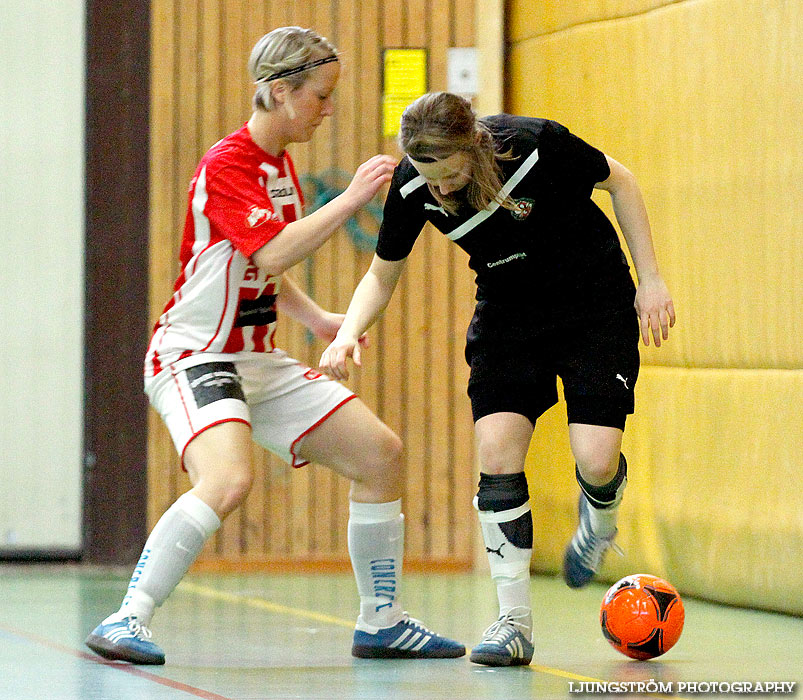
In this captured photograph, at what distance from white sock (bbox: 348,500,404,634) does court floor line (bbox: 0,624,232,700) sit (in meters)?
0.70

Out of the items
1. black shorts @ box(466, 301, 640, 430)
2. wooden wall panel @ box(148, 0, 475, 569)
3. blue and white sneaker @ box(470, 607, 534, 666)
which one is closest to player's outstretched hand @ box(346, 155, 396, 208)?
black shorts @ box(466, 301, 640, 430)

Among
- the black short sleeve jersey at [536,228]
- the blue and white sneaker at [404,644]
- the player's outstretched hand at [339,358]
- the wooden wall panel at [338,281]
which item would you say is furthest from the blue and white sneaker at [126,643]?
the wooden wall panel at [338,281]

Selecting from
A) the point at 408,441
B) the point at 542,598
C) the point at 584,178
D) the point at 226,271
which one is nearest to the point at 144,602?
the point at 226,271

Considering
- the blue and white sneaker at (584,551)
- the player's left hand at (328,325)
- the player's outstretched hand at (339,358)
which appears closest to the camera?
the player's outstretched hand at (339,358)

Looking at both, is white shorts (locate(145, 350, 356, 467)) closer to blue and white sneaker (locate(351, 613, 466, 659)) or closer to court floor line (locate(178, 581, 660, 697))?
blue and white sneaker (locate(351, 613, 466, 659))

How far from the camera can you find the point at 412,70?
6867 mm

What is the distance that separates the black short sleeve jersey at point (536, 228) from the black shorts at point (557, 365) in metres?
0.05

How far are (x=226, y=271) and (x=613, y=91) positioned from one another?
2752mm

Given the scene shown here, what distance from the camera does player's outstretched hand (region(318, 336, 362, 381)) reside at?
3.62 m

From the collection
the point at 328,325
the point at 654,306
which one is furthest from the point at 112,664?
the point at 654,306

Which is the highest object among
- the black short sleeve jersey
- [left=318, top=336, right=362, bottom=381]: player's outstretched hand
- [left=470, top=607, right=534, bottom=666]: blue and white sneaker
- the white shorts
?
the black short sleeve jersey

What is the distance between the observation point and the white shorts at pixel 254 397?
3857 mm

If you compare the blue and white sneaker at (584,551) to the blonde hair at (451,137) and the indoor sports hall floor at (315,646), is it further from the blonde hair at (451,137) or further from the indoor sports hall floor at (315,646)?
the blonde hair at (451,137)

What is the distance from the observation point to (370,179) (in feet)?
12.6
